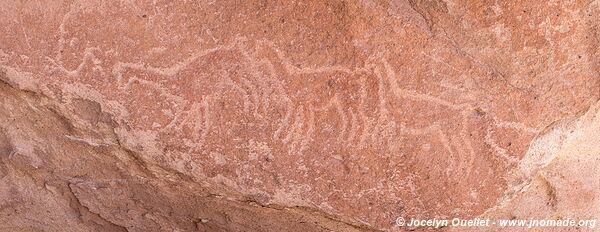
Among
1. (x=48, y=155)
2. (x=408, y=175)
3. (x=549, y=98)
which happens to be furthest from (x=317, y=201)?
(x=48, y=155)

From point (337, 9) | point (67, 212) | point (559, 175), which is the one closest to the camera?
point (337, 9)

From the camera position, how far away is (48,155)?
5.81ft

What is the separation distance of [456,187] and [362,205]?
0.22m

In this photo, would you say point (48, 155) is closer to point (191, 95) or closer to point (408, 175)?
point (191, 95)

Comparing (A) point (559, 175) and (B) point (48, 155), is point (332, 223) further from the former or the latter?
(B) point (48, 155)

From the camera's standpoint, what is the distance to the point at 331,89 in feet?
4.99

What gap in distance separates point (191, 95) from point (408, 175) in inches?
21.0

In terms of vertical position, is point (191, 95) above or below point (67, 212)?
above

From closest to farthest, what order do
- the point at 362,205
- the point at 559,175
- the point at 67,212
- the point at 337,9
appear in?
1. the point at 337,9
2. the point at 362,205
3. the point at 559,175
4. the point at 67,212

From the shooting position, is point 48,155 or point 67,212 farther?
point 67,212

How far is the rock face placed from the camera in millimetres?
1509

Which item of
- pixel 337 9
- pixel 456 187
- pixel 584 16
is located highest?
pixel 584 16

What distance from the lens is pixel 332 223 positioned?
68.2 inches

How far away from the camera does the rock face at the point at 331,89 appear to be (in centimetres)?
151
